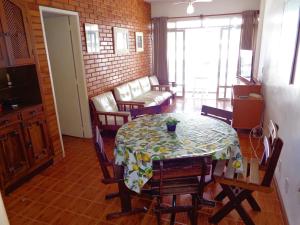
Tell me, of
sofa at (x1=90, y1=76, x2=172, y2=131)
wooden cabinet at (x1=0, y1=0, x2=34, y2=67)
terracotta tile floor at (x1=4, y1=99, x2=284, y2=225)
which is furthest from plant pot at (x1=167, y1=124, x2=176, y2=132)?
wooden cabinet at (x1=0, y1=0, x2=34, y2=67)

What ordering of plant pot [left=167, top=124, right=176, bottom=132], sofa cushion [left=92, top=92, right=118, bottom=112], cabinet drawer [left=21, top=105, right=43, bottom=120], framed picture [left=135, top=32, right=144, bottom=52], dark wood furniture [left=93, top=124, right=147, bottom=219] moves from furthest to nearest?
framed picture [left=135, top=32, right=144, bottom=52]
sofa cushion [left=92, top=92, right=118, bottom=112]
cabinet drawer [left=21, top=105, right=43, bottom=120]
plant pot [left=167, top=124, right=176, bottom=132]
dark wood furniture [left=93, top=124, right=147, bottom=219]

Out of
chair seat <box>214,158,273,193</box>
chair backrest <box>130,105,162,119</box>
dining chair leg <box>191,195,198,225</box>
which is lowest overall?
dining chair leg <box>191,195,198,225</box>

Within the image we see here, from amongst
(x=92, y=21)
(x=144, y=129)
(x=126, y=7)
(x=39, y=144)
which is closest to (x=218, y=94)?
(x=126, y=7)

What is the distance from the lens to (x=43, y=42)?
9.13 ft

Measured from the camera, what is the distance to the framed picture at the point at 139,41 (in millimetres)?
5414

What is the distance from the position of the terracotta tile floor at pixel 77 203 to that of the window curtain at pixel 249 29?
432cm

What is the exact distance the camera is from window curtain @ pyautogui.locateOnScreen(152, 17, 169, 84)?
6.11 m

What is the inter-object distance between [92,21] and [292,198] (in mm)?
3735

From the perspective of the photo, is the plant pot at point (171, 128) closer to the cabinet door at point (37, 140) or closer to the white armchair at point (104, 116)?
the white armchair at point (104, 116)

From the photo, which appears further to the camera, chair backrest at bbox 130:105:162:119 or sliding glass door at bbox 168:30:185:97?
sliding glass door at bbox 168:30:185:97

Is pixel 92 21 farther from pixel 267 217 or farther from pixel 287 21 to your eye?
pixel 267 217

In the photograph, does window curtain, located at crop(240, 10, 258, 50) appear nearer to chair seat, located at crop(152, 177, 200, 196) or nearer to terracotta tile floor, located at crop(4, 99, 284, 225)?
terracotta tile floor, located at crop(4, 99, 284, 225)

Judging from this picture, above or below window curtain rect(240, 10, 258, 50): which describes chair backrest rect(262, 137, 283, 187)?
below

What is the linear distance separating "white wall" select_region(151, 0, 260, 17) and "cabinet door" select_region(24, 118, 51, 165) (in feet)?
15.7
